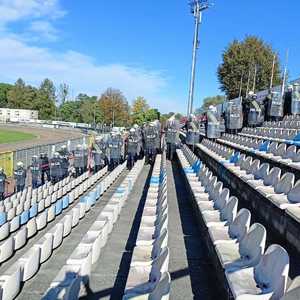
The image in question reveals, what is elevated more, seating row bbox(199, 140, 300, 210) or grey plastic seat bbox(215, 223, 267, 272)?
seating row bbox(199, 140, 300, 210)

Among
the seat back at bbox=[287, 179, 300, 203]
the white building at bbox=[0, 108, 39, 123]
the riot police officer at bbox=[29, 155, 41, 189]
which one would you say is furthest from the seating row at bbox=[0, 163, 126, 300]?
the white building at bbox=[0, 108, 39, 123]

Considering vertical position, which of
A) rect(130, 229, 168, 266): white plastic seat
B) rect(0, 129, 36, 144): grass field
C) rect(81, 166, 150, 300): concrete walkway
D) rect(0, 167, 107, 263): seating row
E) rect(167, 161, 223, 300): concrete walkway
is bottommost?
rect(0, 129, 36, 144): grass field

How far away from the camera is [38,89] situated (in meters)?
115

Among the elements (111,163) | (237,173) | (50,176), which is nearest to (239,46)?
(111,163)

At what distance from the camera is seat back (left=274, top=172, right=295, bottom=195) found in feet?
15.8

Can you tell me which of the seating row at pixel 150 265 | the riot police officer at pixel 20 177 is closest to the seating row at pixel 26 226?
the seating row at pixel 150 265

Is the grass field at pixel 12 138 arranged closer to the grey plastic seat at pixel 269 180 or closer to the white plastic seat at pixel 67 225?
the white plastic seat at pixel 67 225

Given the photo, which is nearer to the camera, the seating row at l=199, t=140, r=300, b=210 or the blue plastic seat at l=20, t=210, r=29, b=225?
the seating row at l=199, t=140, r=300, b=210

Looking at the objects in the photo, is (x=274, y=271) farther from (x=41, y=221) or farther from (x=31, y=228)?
(x=41, y=221)

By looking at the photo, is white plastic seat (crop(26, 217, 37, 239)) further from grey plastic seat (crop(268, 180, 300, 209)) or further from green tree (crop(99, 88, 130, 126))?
green tree (crop(99, 88, 130, 126))

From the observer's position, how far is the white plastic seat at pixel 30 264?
4809 millimetres

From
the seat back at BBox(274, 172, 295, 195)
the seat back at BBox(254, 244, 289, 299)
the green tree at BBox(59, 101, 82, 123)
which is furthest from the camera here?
the green tree at BBox(59, 101, 82, 123)

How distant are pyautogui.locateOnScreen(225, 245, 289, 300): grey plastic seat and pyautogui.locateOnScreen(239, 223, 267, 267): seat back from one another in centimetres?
15

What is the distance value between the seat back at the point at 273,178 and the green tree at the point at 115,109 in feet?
224
